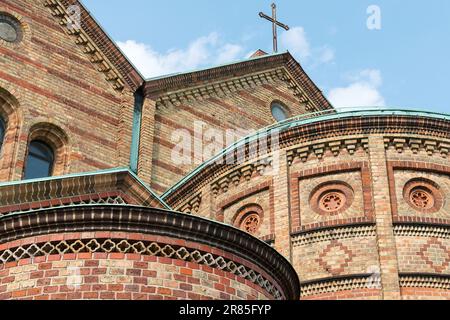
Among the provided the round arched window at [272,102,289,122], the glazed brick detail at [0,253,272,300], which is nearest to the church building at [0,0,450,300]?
the glazed brick detail at [0,253,272,300]

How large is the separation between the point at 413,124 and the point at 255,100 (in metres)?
7.83

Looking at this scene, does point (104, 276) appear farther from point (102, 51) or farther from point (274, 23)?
point (274, 23)

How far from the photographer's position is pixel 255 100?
2559 centimetres

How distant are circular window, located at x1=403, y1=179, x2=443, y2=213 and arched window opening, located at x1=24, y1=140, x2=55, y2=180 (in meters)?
8.42

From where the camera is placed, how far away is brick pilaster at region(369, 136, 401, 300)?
16.8 meters

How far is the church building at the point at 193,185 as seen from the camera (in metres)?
10.4

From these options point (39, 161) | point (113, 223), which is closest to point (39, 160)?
point (39, 161)

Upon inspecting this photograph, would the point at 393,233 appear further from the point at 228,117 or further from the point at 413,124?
the point at 228,117

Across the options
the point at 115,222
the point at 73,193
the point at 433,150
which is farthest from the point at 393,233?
the point at 115,222

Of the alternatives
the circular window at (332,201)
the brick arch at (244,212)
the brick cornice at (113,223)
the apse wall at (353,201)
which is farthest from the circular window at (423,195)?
the brick cornice at (113,223)

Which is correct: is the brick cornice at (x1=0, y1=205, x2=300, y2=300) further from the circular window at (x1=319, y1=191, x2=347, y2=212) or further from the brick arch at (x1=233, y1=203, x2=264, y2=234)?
the brick arch at (x1=233, y1=203, x2=264, y2=234)

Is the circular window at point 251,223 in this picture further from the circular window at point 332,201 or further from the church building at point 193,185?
the circular window at point 332,201

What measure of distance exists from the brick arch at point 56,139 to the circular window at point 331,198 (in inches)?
237

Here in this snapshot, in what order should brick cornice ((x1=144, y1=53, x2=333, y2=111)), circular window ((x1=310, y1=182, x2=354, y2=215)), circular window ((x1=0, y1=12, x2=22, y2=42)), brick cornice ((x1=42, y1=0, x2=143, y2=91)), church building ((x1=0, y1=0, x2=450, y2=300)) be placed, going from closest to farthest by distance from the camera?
church building ((x1=0, y1=0, x2=450, y2=300)) → circular window ((x1=310, y1=182, x2=354, y2=215)) → circular window ((x1=0, y1=12, x2=22, y2=42)) → brick cornice ((x1=42, y1=0, x2=143, y2=91)) → brick cornice ((x1=144, y1=53, x2=333, y2=111))
